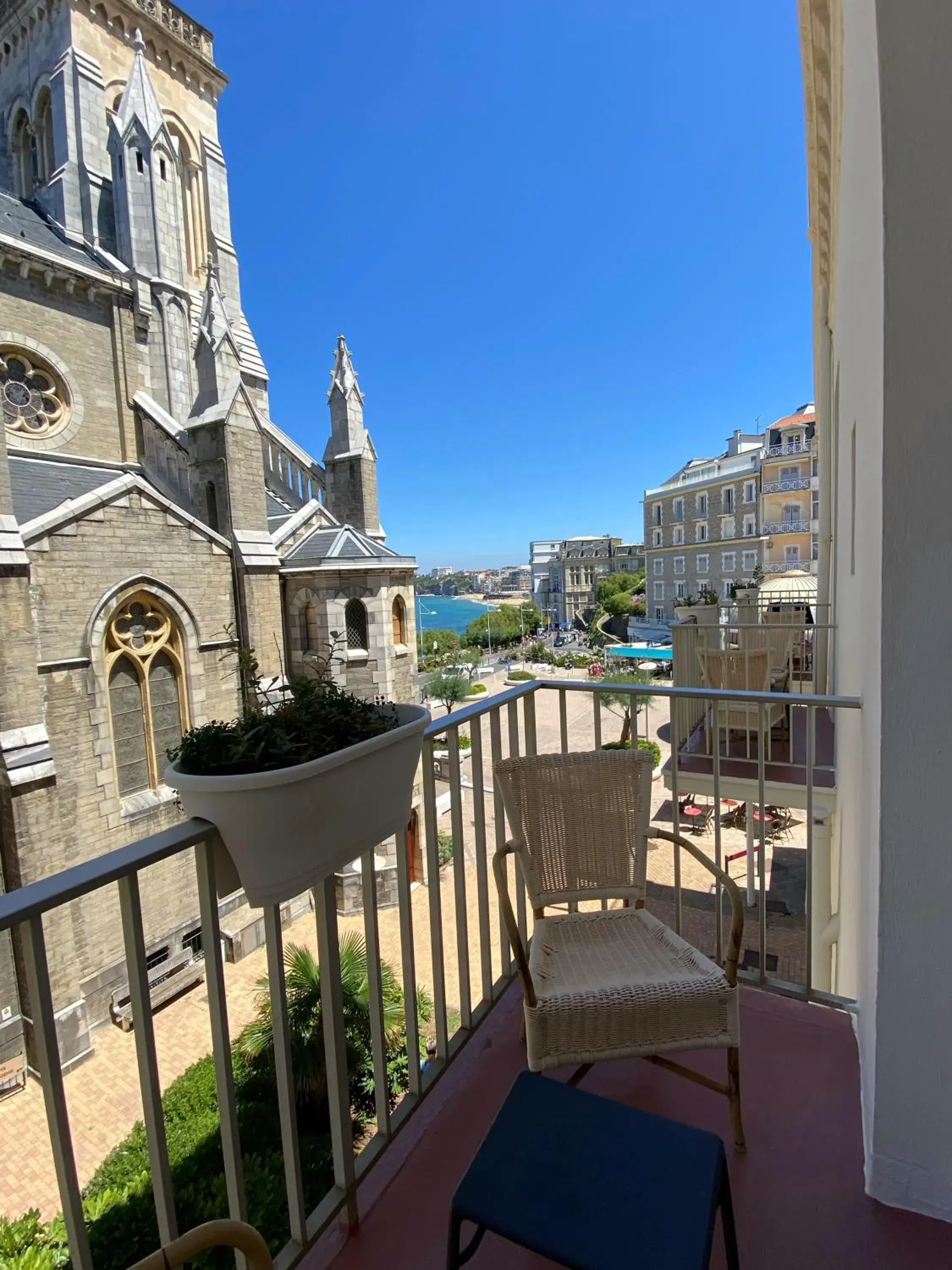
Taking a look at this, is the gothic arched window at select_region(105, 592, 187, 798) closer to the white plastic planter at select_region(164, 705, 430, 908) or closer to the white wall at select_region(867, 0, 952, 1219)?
the white plastic planter at select_region(164, 705, 430, 908)

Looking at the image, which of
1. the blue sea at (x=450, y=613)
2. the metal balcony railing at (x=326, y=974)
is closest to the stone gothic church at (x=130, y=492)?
the metal balcony railing at (x=326, y=974)

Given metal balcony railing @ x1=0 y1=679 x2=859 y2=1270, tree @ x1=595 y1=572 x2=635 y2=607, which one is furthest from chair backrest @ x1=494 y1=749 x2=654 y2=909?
tree @ x1=595 y1=572 x2=635 y2=607

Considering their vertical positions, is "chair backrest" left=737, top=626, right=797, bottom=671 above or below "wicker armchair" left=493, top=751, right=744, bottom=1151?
above

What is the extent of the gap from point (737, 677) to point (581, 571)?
2283 inches

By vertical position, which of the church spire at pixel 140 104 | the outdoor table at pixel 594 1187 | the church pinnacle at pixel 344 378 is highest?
the church spire at pixel 140 104

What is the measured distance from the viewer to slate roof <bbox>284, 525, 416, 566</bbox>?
35.0 ft

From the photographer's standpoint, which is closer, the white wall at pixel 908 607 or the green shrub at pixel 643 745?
the white wall at pixel 908 607

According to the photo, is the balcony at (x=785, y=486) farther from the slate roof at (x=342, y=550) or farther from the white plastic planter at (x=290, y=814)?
the white plastic planter at (x=290, y=814)

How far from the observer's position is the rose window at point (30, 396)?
9.45m

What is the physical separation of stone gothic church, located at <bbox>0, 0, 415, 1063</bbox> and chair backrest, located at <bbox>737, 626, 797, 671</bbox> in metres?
4.16

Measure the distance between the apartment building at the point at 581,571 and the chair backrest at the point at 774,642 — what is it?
153ft

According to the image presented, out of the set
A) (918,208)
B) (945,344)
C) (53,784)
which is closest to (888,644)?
(945,344)

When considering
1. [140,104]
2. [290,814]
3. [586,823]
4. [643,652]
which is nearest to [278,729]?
[290,814]

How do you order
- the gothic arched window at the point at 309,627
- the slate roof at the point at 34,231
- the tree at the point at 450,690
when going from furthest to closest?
the tree at the point at 450,690
the gothic arched window at the point at 309,627
the slate roof at the point at 34,231
